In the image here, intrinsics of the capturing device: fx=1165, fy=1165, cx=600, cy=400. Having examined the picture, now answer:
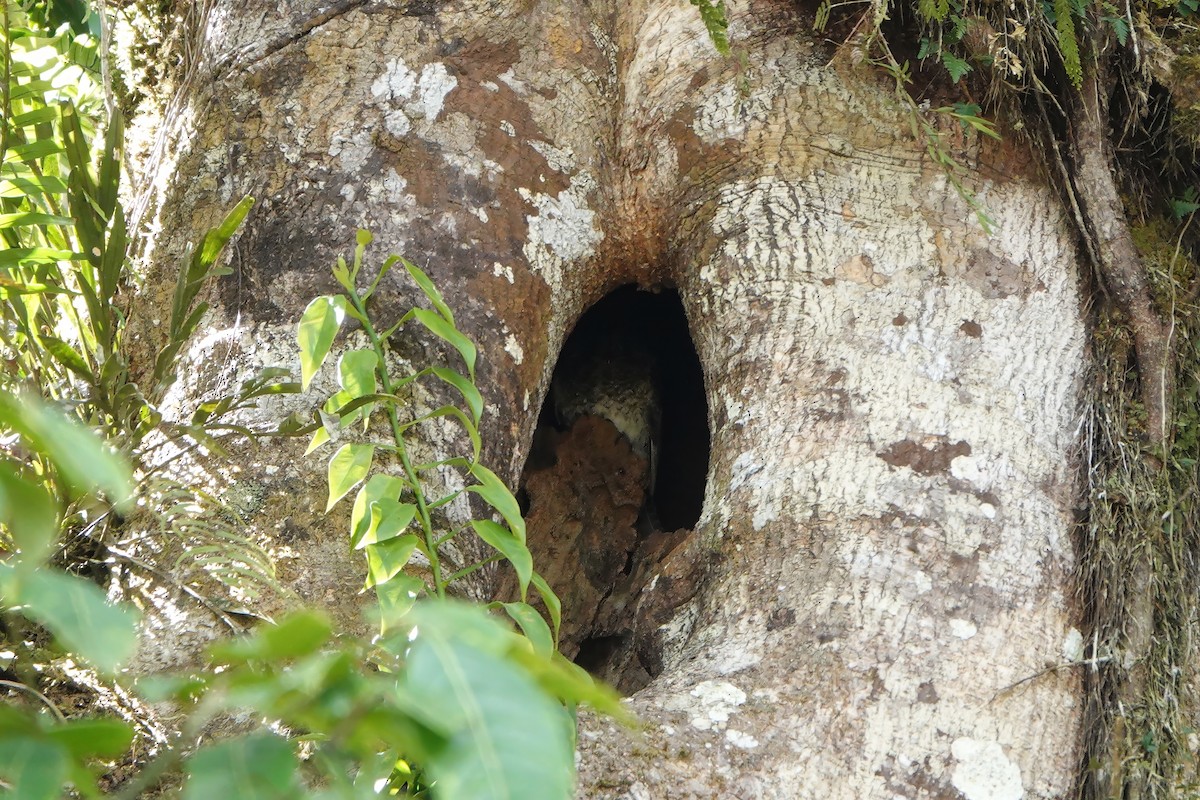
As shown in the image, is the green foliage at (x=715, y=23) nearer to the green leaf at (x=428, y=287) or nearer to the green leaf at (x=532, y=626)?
the green leaf at (x=428, y=287)

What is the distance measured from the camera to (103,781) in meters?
1.36

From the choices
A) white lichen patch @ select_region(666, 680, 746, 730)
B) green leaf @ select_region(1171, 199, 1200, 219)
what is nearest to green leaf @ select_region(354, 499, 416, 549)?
white lichen patch @ select_region(666, 680, 746, 730)

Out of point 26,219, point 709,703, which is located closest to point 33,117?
point 26,219

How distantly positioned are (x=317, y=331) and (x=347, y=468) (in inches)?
6.1

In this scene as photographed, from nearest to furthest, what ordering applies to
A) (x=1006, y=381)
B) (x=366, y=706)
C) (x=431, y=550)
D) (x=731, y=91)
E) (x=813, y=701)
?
(x=366, y=706) → (x=431, y=550) → (x=813, y=701) → (x=1006, y=381) → (x=731, y=91)

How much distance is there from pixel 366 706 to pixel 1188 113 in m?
1.91

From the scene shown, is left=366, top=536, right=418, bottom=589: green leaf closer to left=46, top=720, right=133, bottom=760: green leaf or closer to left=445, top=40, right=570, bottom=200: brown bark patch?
left=46, top=720, right=133, bottom=760: green leaf

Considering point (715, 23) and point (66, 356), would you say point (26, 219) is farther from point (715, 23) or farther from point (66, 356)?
point (715, 23)

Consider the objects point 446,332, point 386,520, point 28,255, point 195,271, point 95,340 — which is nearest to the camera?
point 386,520

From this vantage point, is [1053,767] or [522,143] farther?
[522,143]

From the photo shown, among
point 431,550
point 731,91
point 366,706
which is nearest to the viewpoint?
point 366,706

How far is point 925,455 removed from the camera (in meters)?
1.77

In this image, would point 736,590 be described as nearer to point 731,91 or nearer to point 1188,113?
point 731,91

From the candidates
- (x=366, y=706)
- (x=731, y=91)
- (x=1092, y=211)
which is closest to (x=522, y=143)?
(x=731, y=91)
